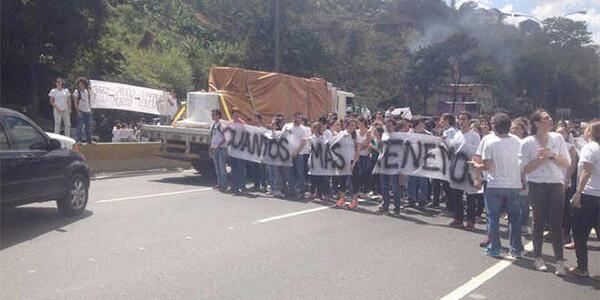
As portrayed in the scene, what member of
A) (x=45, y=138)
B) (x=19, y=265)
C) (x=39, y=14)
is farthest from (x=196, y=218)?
(x=39, y=14)

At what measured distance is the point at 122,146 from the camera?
18.0 metres

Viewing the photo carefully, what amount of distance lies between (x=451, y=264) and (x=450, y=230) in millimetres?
2454

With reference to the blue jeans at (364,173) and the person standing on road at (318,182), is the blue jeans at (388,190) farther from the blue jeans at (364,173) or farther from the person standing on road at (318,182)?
the person standing on road at (318,182)

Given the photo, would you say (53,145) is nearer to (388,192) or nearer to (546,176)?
(388,192)

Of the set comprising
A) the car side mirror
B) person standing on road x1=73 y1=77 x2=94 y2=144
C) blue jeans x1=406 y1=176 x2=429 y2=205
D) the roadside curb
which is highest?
person standing on road x1=73 y1=77 x2=94 y2=144

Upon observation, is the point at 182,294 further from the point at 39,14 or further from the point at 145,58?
the point at 145,58

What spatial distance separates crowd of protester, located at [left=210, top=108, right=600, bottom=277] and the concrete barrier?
144 inches

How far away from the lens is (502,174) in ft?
25.8

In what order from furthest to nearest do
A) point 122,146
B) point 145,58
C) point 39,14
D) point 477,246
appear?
1. point 145,58
2. point 39,14
3. point 122,146
4. point 477,246

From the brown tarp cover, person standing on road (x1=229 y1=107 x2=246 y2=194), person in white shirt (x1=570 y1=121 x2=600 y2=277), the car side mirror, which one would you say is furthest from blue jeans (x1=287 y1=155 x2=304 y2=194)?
person in white shirt (x1=570 y1=121 x2=600 y2=277)

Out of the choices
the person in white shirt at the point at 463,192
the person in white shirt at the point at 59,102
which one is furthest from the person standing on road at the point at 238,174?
the person in white shirt at the point at 59,102

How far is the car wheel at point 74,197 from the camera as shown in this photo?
32.1ft

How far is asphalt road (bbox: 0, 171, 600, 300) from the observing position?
6227 millimetres

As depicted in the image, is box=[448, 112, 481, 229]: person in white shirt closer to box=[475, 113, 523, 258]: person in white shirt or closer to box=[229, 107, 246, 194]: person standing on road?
box=[475, 113, 523, 258]: person in white shirt
